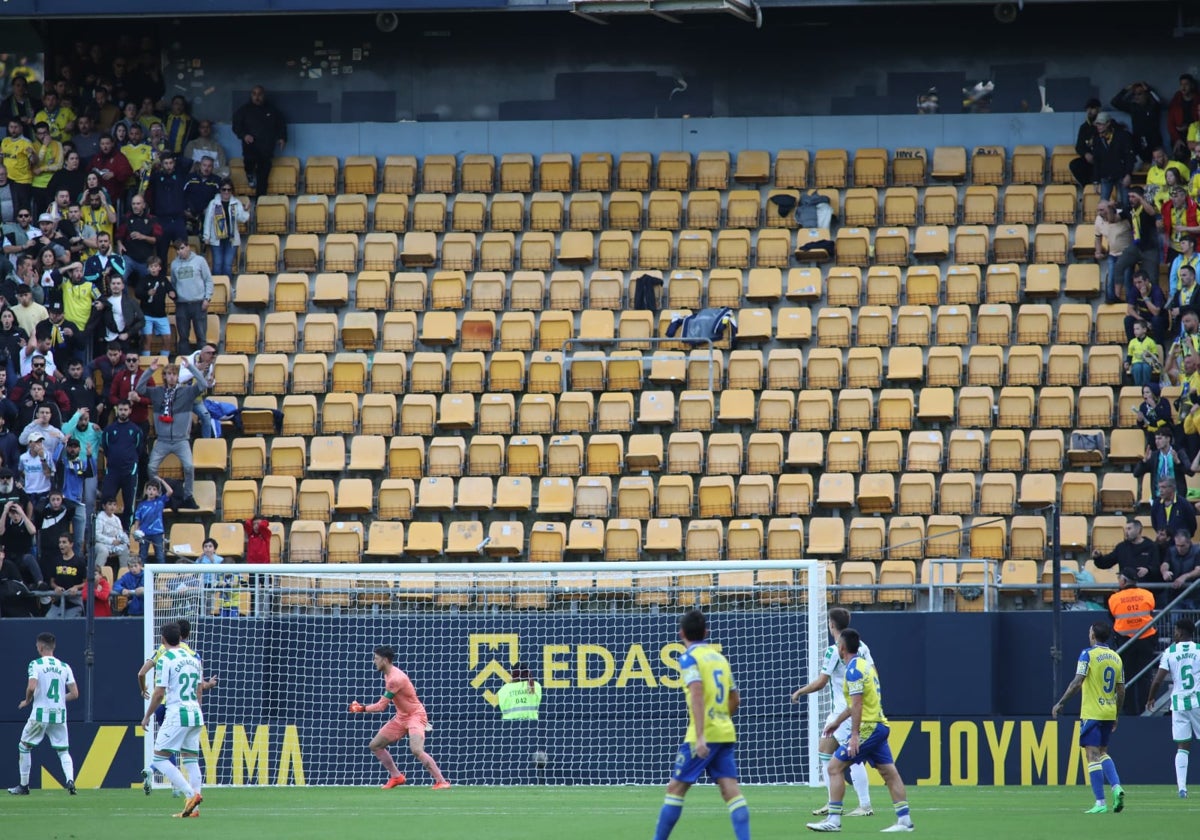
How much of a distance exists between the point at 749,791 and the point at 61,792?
783cm

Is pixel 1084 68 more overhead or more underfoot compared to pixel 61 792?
more overhead

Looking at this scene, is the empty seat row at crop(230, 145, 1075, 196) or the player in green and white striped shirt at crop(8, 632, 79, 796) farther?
the empty seat row at crop(230, 145, 1075, 196)

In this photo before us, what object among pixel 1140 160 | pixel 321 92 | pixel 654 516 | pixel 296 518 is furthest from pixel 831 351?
pixel 321 92

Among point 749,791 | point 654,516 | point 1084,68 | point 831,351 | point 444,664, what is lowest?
point 749,791

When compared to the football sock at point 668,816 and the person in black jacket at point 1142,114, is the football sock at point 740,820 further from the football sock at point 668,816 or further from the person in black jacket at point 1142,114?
the person in black jacket at point 1142,114

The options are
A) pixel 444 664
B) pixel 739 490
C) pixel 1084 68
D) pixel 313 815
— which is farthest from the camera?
pixel 1084 68

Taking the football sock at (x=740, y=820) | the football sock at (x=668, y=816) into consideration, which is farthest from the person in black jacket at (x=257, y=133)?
the football sock at (x=740, y=820)

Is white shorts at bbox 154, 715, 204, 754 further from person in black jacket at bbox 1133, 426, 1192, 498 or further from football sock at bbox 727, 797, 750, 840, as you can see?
person in black jacket at bbox 1133, 426, 1192, 498

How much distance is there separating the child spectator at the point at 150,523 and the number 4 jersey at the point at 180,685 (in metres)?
5.72

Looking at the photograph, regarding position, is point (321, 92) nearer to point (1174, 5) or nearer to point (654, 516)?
point (654, 516)

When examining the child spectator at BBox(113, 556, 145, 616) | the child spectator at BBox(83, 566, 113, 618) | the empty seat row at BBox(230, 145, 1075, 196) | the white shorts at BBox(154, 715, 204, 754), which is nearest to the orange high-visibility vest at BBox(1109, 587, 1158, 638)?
the empty seat row at BBox(230, 145, 1075, 196)

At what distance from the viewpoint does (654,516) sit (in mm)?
23953

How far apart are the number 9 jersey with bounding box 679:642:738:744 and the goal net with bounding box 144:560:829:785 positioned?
9096 mm

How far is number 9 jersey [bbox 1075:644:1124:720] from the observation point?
667 inches
